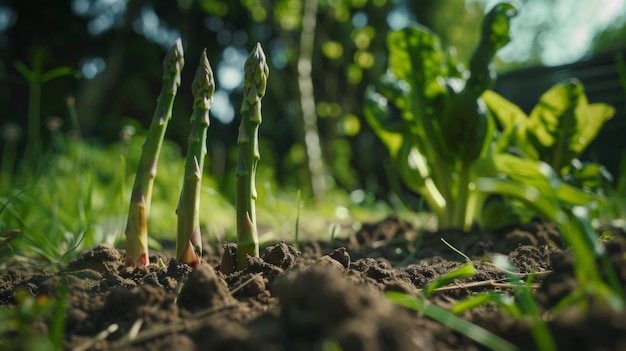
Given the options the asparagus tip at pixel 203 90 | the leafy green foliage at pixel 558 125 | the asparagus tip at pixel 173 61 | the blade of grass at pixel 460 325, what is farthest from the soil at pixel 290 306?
the leafy green foliage at pixel 558 125

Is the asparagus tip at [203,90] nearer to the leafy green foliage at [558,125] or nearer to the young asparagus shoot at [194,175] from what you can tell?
the young asparagus shoot at [194,175]

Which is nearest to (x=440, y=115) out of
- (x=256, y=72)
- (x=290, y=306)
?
(x=256, y=72)

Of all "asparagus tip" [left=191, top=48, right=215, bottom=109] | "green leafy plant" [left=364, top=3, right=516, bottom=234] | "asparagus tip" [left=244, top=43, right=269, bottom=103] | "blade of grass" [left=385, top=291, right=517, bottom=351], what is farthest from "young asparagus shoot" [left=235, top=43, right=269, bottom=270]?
"green leafy plant" [left=364, top=3, right=516, bottom=234]

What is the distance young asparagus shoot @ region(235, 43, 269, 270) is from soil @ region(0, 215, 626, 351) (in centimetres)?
5

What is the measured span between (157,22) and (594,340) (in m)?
8.08

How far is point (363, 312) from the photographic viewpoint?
2.31ft

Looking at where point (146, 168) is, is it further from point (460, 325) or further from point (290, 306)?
point (460, 325)

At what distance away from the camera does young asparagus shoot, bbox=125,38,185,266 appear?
1348mm

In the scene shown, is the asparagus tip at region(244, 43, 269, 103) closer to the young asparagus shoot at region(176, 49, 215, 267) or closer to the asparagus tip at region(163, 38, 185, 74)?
the young asparagus shoot at region(176, 49, 215, 267)

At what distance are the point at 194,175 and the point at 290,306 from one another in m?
0.59

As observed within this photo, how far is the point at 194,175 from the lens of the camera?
1269 mm

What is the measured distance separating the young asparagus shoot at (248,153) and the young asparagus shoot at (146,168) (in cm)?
22

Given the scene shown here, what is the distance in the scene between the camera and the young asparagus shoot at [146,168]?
1348 mm

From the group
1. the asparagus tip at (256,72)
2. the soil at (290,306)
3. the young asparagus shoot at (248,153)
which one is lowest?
the soil at (290,306)
